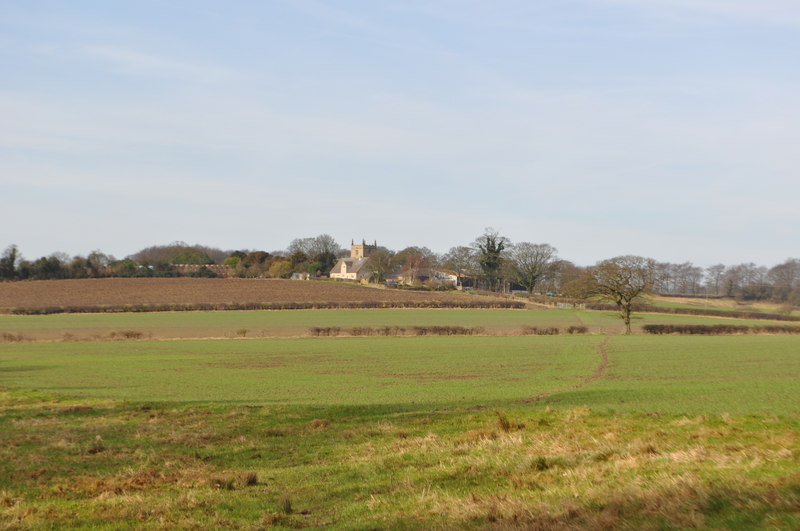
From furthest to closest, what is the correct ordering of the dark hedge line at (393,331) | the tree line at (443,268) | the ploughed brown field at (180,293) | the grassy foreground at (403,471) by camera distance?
the tree line at (443,268), the ploughed brown field at (180,293), the dark hedge line at (393,331), the grassy foreground at (403,471)

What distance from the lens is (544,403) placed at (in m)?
22.9

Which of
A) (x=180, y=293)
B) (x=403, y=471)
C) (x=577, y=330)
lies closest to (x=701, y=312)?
(x=577, y=330)

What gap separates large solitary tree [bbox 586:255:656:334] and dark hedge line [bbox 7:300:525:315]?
110 feet

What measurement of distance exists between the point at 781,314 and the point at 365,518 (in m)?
90.6

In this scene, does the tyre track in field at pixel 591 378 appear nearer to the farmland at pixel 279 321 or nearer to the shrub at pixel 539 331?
the shrub at pixel 539 331

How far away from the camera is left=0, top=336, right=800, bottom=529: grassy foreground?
29.7 ft

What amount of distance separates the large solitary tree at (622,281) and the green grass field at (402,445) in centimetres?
2745

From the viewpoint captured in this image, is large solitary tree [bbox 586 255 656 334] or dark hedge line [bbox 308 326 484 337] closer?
dark hedge line [bbox 308 326 484 337]

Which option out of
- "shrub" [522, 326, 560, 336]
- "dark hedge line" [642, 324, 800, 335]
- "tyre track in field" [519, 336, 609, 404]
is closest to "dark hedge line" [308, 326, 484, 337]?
"shrub" [522, 326, 560, 336]

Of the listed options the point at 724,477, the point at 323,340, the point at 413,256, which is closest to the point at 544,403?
the point at 724,477

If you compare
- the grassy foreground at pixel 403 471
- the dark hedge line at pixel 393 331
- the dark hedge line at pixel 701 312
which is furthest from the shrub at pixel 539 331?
the grassy foreground at pixel 403 471

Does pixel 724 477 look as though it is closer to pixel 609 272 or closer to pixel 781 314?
pixel 609 272

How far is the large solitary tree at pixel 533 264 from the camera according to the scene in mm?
131125

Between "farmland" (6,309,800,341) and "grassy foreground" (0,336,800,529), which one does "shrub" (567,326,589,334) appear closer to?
"farmland" (6,309,800,341)
